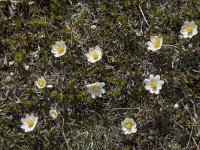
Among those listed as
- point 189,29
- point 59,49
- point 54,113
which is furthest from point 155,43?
point 54,113

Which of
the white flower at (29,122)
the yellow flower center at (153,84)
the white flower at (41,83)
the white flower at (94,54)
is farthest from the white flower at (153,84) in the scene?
the white flower at (29,122)

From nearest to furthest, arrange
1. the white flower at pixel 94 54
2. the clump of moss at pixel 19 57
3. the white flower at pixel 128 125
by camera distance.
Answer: the white flower at pixel 128 125 < the white flower at pixel 94 54 < the clump of moss at pixel 19 57

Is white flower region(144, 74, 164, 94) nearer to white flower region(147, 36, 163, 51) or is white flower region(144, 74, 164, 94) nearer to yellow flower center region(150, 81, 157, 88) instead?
yellow flower center region(150, 81, 157, 88)

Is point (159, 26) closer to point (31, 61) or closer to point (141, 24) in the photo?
point (141, 24)

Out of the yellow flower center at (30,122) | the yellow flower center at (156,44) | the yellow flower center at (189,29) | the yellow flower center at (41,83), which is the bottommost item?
the yellow flower center at (30,122)

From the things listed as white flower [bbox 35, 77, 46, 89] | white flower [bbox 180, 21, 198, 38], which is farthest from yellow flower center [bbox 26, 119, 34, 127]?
white flower [bbox 180, 21, 198, 38]

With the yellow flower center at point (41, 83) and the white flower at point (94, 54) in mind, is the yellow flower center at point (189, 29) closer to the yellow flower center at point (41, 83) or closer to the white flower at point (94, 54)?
the white flower at point (94, 54)
